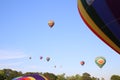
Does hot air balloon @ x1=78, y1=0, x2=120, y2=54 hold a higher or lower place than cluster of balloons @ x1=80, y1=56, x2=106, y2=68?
lower

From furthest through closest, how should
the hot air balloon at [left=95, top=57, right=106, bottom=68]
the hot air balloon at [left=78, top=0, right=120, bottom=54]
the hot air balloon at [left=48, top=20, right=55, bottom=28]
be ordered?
the hot air balloon at [left=48, top=20, right=55, bottom=28] → the hot air balloon at [left=95, top=57, right=106, bottom=68] → the hot air balloon at [left=78, top=0, right=120, bottom=54]

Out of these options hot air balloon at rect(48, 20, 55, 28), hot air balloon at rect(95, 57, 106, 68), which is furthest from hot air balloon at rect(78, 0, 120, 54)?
hot air balloon at rect(48, 20, 55, 28)

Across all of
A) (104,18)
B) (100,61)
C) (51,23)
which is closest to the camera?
(104,18)

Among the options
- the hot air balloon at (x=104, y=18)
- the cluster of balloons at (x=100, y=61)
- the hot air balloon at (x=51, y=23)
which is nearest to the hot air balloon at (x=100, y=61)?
the cluster of balloons at (x=100, y=61)

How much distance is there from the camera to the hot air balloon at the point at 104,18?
16.8 m

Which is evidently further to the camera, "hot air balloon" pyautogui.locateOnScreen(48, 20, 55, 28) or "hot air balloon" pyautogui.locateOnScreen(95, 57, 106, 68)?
"hot air balloon" pyautogui.locateOnScreen(48, 20, 55, 28)

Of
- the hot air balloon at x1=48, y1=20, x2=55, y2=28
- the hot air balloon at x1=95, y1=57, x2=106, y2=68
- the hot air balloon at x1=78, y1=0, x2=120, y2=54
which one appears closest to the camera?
the hot air balloon at x1=78, y1=0, x2=120, y2=54

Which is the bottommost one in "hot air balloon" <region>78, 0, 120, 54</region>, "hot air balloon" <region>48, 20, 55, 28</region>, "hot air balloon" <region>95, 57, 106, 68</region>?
"hot air balloon" <region>78, 0, 120, 54</region>

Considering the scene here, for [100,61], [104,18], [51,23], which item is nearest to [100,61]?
[100,61]

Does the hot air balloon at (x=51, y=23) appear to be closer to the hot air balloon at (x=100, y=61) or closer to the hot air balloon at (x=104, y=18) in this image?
the hot air balloon at (x=100, y=61)

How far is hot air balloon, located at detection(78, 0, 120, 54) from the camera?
16.8 m

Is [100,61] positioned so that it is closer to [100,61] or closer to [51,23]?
[100,61]

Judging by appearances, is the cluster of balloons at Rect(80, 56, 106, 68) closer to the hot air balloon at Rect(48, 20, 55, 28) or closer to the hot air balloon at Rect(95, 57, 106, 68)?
the hot air balloon at Rect(95, 57, 106, 68)

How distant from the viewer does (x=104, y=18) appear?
17922 mm
